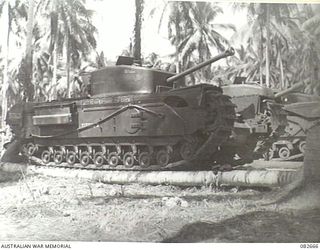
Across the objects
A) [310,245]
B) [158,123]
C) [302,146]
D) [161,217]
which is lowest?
[310,245]

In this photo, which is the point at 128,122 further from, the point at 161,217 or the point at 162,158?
the point at 161,217

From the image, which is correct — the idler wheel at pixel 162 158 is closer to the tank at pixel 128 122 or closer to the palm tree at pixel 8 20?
the tank at pixel 128 122

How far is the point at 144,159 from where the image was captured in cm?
311

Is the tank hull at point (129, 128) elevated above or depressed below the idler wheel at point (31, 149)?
above

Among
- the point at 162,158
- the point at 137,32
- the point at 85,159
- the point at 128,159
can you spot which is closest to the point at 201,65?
the point at 137,32

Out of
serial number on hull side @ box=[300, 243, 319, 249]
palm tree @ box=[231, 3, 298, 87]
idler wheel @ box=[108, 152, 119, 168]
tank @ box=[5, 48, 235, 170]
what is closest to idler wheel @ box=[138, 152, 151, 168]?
tank @ box=[5, 48, 235, 170]

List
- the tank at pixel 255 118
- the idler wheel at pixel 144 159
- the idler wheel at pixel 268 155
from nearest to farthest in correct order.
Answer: the idler wheel at pixel 144 159, the tank at pixel 255 118, the idler wheel at pixel 268 155

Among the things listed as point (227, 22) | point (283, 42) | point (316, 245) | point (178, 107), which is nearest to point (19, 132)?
point (178, 107)

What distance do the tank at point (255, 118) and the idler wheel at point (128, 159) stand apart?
0.63 m

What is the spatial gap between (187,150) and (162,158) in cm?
17

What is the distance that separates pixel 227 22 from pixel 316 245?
1224mm

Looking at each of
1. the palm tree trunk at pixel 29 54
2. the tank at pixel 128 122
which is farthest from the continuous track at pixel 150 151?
the palm tree trunk at pixel 29 54

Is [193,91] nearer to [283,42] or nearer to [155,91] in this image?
[155,91]

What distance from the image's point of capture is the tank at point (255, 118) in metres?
3.19
